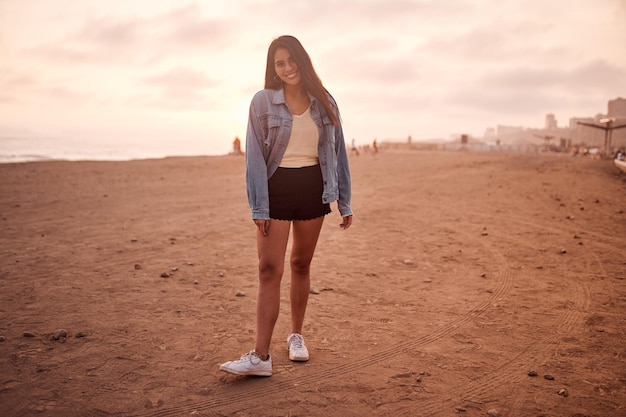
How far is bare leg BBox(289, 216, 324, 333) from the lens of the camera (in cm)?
295

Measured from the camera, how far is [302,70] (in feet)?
9.37

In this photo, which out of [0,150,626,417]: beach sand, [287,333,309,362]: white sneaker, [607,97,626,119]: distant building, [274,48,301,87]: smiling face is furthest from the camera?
[607,97,626,119]: distant building

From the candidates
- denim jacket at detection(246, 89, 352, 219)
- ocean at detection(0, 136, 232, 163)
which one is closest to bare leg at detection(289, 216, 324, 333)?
denim jacket at detection(246, 89, 352, 219)

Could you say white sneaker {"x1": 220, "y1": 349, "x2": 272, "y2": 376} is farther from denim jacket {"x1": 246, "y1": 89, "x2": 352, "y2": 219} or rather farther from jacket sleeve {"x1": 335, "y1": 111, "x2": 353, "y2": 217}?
jacket sleeve {"x1": 335, "y1": 111, "x2": 353, "y2": 217}

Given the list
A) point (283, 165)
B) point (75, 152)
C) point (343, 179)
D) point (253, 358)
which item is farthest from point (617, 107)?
point (253, 358)

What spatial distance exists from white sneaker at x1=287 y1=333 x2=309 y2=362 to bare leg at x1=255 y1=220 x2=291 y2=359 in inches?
11.4

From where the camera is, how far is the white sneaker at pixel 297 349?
3.09 metres

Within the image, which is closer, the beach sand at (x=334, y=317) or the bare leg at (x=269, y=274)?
the beach sand at (x=334, y=317)

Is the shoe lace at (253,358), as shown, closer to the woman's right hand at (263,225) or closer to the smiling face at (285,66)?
the woman's right hand at (263,225)

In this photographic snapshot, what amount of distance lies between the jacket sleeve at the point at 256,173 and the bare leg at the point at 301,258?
31 cm

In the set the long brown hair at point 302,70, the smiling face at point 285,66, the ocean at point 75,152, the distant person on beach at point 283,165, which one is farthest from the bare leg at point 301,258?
the ocean at point 75,152

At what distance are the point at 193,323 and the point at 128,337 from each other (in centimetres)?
55

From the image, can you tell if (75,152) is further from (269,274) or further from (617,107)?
(617,107)

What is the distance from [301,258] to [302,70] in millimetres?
1328
